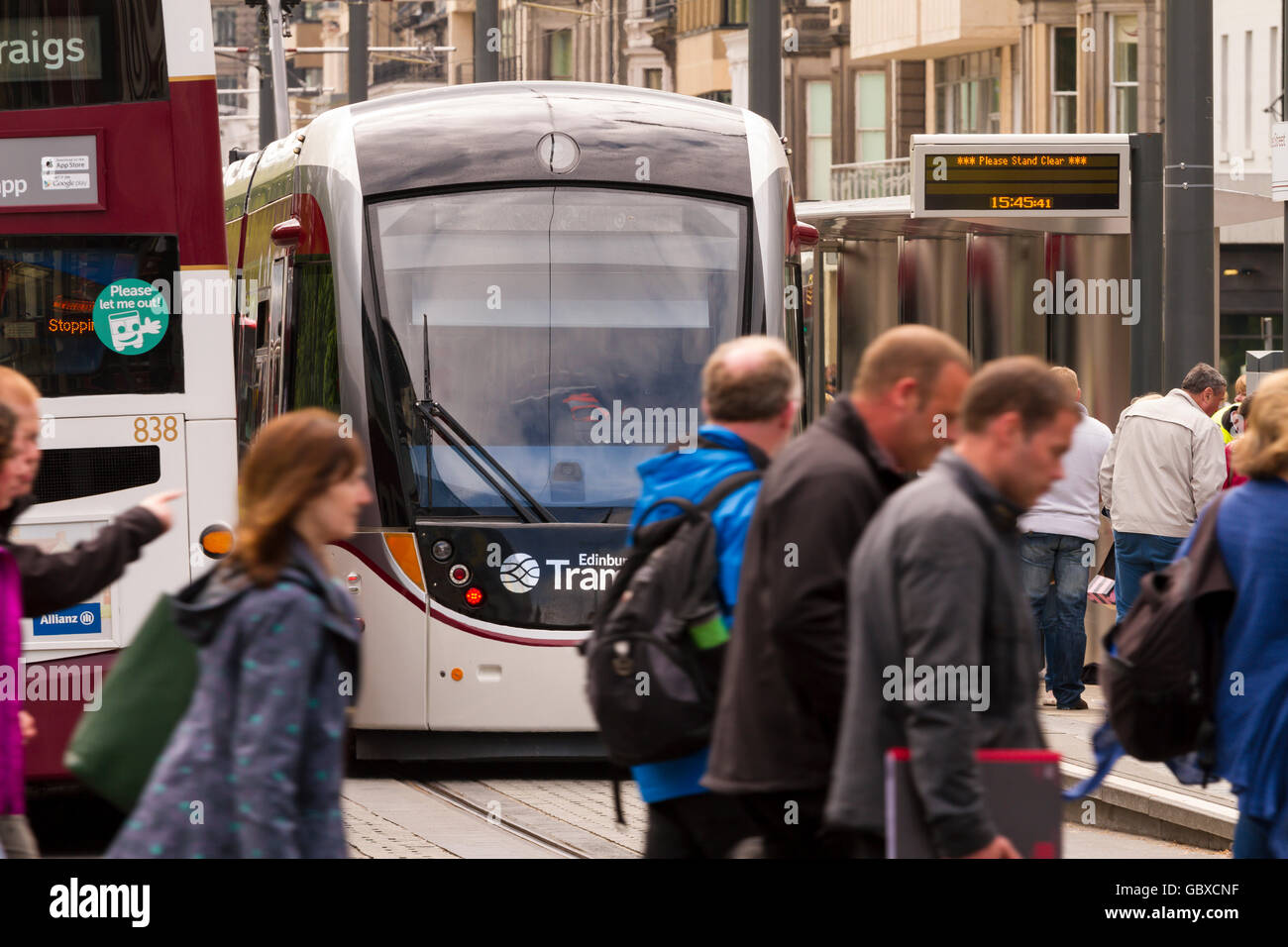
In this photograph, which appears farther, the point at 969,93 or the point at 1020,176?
the point at 969,93

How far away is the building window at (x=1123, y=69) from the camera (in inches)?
1539

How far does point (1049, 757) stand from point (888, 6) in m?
42.4

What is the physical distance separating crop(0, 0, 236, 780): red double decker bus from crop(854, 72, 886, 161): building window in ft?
133

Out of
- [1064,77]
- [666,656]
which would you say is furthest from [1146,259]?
[1064,77]

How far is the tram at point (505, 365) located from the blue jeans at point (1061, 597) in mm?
2491

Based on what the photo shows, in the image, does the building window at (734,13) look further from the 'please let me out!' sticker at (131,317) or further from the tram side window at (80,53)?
the 'please let me out!' sticker at (131,317)

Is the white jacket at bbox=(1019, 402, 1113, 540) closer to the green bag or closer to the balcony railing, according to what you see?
the green bag

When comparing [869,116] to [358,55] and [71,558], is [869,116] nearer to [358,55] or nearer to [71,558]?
[358,55]

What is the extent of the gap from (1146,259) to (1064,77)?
90.1ft

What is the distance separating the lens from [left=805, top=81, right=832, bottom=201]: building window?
5125 centimetres

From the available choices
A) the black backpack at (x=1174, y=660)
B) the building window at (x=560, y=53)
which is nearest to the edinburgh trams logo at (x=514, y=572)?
the black backpack at (x=1174, y=660)

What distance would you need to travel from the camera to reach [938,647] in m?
4.56

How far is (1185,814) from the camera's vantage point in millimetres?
9797

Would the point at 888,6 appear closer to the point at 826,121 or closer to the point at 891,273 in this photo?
the point at 826,121
